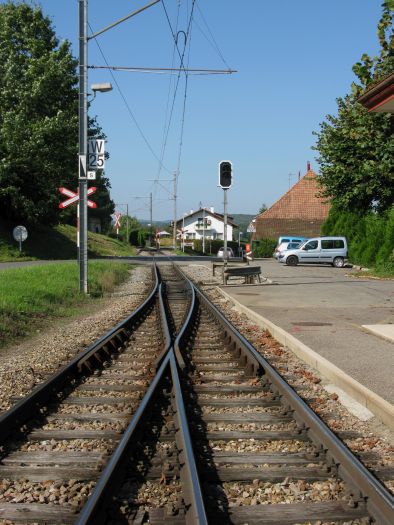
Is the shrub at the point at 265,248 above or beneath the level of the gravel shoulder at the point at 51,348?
above

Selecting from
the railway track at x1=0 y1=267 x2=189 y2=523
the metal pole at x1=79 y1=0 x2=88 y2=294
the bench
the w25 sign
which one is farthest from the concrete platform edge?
the bench

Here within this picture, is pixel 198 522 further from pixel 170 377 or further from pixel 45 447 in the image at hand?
pixel 170 377

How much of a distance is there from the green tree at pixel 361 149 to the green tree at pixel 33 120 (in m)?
15.8

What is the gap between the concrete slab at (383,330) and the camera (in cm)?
1006

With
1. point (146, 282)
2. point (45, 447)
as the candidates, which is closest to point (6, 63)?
point (146, 282)

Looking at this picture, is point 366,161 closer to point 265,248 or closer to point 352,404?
point 352,404

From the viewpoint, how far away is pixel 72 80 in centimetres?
4025

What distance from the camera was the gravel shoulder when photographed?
7300mm

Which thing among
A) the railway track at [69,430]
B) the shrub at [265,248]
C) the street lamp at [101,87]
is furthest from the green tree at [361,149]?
the shrub at [265,248]

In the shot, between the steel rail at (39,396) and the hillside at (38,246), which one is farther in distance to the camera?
the hillside at (38,246)

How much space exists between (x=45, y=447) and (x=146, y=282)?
18.9 meters

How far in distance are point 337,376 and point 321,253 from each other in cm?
2987

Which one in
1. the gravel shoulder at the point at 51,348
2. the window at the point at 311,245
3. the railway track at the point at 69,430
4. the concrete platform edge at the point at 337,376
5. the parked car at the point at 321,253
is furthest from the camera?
the window at the point at 311,245

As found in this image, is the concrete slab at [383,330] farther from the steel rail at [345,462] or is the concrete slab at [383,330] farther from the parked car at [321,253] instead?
the parked car at [321,253]
